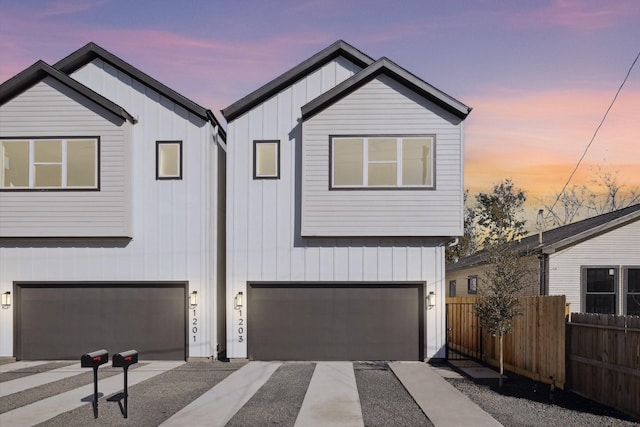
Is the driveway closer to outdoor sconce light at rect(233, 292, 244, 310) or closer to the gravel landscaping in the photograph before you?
the gravel landscaping

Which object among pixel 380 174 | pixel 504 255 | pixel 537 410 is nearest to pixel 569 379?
pixel 537 410

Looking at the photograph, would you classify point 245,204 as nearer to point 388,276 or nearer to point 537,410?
point 388,276

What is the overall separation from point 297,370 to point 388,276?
370 cm

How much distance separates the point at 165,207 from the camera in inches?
689

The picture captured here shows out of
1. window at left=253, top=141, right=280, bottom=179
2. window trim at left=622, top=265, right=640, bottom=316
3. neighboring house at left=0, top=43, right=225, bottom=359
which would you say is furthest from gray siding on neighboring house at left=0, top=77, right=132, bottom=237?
window trim at left=622, top=265, right=640, bottom=316

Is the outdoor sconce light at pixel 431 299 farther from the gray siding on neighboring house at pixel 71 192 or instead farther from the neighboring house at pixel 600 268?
the gray siding on neighboring house at pixel 71 192

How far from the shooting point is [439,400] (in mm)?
11695

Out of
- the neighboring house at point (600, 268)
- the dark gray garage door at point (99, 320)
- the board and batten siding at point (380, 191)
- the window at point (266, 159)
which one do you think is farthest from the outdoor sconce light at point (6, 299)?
the neighboring house at point (600, 268)

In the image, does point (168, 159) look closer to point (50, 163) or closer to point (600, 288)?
point (50, 163)

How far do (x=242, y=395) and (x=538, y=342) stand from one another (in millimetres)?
6487

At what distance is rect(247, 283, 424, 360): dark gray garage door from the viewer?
17.3 meters

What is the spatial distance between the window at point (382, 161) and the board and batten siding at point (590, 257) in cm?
527

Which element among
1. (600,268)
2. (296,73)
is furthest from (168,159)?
(600,268)

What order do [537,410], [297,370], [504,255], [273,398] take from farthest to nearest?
[297,370], [504,255], [273,398], [537,410]
